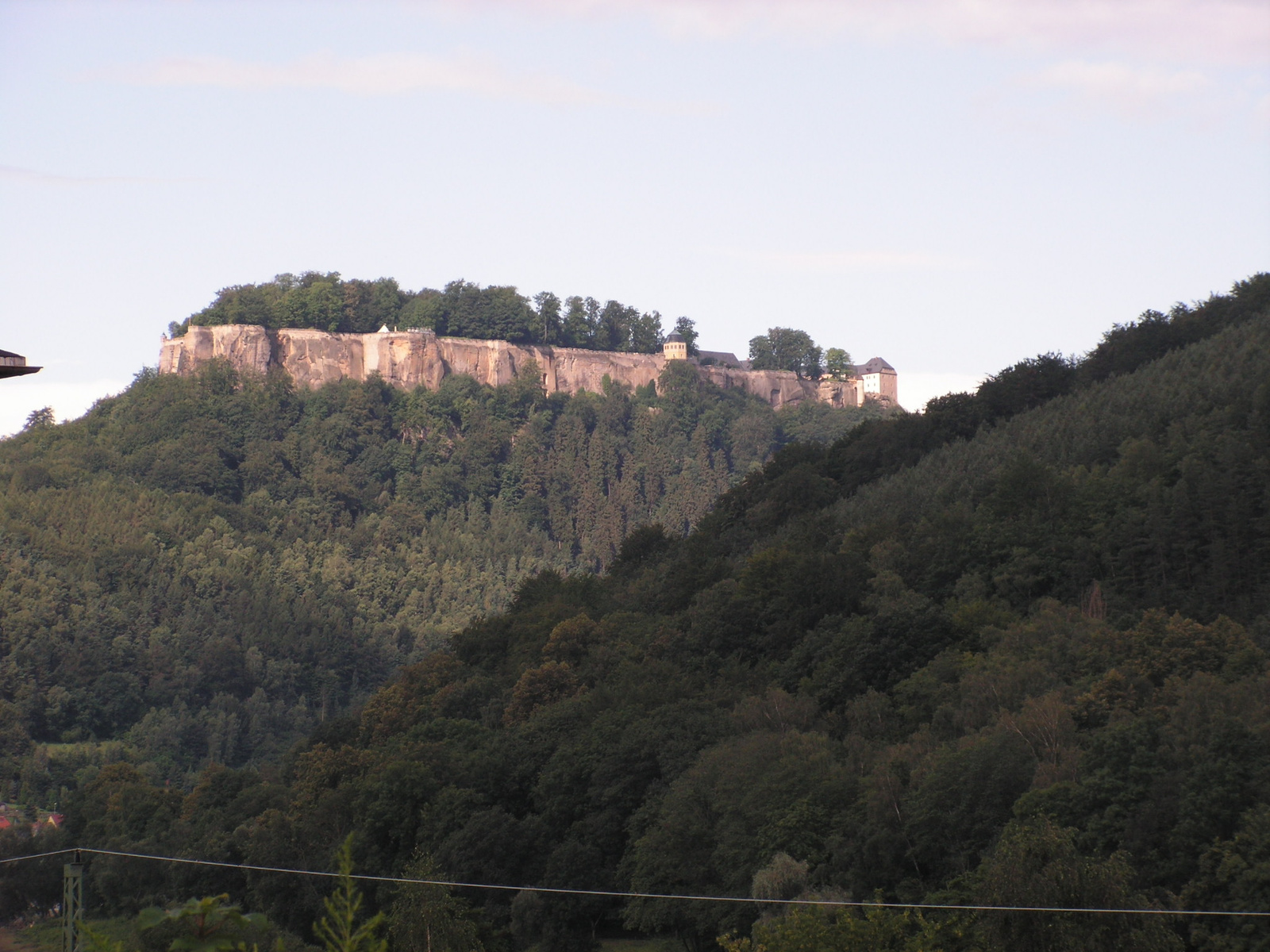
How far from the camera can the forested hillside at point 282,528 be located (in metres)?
98.4

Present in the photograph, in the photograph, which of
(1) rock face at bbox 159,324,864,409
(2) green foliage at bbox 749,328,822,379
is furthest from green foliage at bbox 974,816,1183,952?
(2) green foliage at bbox 749,328,822,379

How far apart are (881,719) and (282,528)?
9099 cm

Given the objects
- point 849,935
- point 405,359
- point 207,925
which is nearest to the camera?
point 207,925

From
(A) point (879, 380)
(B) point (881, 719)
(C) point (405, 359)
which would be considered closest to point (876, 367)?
(A) point (879, 380)

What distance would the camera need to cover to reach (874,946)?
1036 inches

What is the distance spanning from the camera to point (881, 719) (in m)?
42.5

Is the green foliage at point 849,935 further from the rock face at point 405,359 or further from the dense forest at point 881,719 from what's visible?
the rock face at point 405,359

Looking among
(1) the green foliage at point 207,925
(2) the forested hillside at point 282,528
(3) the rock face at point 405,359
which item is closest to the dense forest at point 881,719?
(1) the green foliage at point 207,925

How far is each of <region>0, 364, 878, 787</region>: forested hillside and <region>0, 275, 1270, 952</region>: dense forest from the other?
106 feet

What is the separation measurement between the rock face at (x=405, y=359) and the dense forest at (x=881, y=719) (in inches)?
2779

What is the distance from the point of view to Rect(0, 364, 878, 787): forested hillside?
98.4 metres

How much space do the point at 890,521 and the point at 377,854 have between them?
22278 mm

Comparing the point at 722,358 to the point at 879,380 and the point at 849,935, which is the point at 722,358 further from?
the point at 849,935

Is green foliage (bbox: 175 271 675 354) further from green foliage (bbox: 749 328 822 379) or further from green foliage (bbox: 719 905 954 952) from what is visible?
green foliage (bbox: 719 905 954 952)
